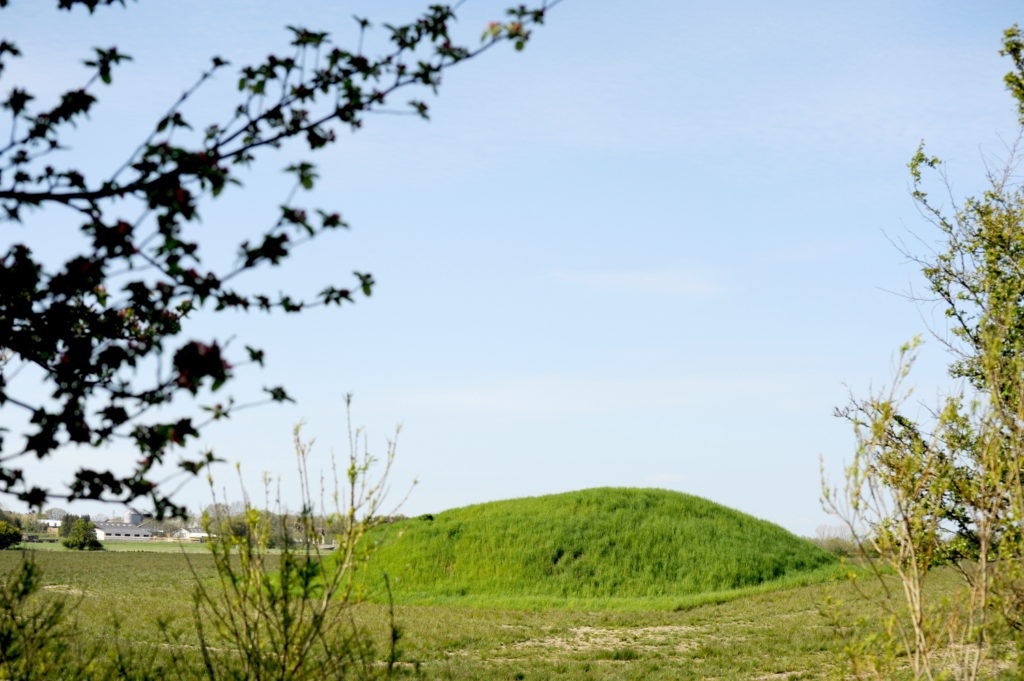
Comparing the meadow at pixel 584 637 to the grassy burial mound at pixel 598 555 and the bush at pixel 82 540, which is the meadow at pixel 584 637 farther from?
the bush at pixel 82 540

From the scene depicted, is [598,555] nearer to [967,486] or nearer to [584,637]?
[584,637]

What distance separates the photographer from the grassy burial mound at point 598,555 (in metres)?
26.3

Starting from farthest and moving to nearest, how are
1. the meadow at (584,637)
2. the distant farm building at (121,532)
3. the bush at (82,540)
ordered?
1. the distant farm building at (121,532)
2. the bush at (82,540)
3. the meadow at (584,637)

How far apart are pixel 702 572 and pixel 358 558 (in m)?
23.7

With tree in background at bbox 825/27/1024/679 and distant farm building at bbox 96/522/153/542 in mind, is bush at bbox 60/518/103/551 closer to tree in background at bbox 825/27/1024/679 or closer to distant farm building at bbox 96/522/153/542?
distant farm building at bbox 96/522/153/542

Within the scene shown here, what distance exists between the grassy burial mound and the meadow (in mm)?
1968

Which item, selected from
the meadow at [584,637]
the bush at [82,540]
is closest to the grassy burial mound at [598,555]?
the meadow at [584,637]

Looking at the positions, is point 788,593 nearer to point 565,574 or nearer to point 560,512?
point 565,574

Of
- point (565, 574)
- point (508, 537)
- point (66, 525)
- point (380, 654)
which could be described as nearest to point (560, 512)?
point (508, 537)

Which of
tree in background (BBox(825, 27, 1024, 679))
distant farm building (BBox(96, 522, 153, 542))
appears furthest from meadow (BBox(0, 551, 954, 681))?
distant farm building (BBox(96, 522, 153, 542))

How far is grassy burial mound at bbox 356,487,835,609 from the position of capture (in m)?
26.3

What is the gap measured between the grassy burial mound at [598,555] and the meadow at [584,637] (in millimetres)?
1968

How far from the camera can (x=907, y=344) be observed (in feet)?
21.6

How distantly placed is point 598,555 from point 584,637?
1107cm
